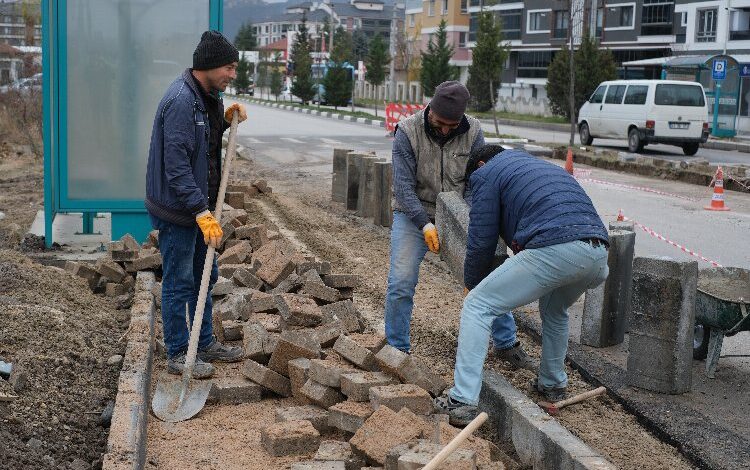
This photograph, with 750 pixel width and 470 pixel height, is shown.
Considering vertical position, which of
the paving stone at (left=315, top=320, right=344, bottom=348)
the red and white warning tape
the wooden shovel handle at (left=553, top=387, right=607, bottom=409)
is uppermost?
the paving stone at (left=315, top=320, right=344, bottom=348)

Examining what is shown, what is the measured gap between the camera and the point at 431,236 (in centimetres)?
548

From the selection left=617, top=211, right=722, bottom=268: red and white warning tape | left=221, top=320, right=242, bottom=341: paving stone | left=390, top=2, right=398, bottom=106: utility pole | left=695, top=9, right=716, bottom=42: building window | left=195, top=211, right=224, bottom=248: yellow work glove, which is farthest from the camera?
left=390, top=2, right=398, bottom=106: utility pole

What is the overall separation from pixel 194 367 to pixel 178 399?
14.4 inches

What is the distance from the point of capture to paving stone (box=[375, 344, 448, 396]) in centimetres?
498

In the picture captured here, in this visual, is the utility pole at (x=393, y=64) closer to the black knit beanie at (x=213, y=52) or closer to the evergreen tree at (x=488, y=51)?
the evergreen tree at (x=488, y=51)

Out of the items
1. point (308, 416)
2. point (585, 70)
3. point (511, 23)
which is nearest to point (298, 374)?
point (308, 416)

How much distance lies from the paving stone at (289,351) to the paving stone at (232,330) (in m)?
1.04

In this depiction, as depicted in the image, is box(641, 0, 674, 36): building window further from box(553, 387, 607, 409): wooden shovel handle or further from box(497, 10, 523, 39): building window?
box(553, 387, 607, 409): wooden shovel handle

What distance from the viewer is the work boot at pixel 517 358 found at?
5918mm

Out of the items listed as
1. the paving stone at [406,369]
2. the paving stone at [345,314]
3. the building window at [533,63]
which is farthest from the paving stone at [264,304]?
the building window at [533,63]

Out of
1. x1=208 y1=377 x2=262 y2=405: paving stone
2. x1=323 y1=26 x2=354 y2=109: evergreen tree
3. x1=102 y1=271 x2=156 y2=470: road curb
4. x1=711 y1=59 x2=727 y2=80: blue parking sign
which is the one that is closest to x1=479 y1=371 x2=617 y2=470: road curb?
x1=208 y1=377 x2=262 y2=405: paving stone

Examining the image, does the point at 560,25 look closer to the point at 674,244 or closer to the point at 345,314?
the point at 674,244

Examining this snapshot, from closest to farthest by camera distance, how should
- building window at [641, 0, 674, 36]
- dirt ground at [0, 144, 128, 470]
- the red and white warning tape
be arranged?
dirt ground at [0, 144, 128, 470]
the red and white warning tape
building window at [641, 0, 674, 36]

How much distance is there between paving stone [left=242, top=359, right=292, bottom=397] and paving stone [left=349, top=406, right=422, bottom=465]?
113cm
